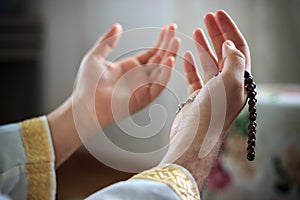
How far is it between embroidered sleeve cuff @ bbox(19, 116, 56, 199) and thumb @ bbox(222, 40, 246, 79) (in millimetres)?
261

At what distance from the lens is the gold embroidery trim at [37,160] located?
578 mm

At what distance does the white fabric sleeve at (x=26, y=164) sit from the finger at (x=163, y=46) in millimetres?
192

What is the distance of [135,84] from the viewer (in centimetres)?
68

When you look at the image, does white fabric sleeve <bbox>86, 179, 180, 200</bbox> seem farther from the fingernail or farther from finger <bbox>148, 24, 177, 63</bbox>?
finger <bbox>148, 24, 177, 63</bbox>

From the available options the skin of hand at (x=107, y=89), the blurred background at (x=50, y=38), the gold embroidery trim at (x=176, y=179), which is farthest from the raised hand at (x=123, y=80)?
the blurred background at (x=50, y=38)

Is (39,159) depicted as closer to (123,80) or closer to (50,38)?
(123,80)

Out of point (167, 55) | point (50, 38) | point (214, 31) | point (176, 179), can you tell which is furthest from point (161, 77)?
point (50, 38)

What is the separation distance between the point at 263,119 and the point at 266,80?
21.9 inches

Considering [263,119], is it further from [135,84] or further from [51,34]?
[51,34]

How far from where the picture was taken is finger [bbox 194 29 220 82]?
522 mm

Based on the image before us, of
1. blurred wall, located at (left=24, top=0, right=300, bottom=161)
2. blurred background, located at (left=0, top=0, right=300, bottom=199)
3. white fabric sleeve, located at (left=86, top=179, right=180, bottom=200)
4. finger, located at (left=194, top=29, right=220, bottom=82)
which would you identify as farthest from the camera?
blurred background, located at (left=0, top=0, right=300, bottom=199)

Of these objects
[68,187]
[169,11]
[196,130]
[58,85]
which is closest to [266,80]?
[169,11]

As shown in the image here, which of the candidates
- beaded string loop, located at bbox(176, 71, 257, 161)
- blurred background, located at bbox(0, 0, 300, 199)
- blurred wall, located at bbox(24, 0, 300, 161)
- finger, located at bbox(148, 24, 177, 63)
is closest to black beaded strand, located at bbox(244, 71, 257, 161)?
beaded string loop, located at bbox(176, 71, 257, 161)

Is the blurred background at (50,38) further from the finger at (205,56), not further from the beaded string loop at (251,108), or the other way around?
the beaded string loop at (251,108)
